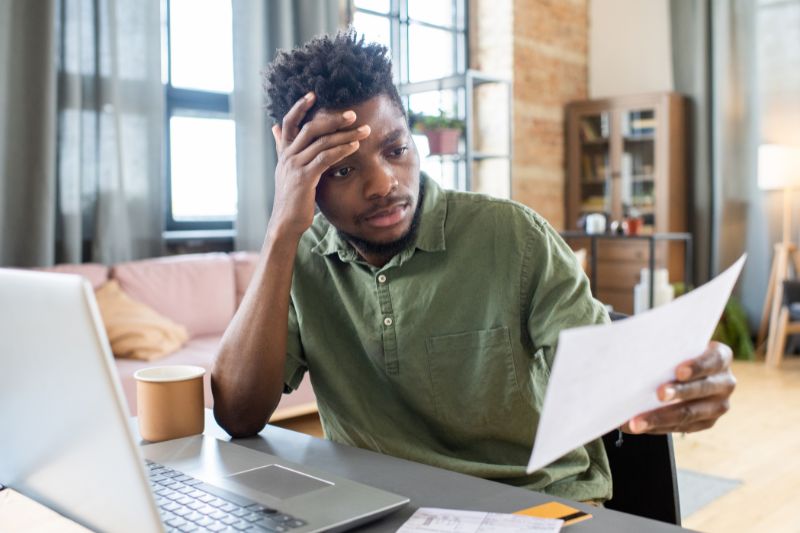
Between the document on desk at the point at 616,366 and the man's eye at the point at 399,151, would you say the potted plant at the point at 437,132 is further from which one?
the document on desk at the point at 616,366

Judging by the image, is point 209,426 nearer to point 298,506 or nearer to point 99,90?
point 298,506

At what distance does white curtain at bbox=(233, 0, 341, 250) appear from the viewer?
425 centimetres

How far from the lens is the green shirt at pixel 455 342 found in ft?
3.66

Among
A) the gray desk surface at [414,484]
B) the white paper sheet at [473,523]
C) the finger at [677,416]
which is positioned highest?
the finger at [677,416]

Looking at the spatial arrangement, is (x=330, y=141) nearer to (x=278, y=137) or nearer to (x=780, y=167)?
(x=278, y=137)

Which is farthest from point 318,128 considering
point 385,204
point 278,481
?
point 278,481

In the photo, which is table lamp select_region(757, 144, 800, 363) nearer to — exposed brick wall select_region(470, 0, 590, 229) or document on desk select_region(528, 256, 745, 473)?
exposed brick wall select_region(470, 0, 590, 229)

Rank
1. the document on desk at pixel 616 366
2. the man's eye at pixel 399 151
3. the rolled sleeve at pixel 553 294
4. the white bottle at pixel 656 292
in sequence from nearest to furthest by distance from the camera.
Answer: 1. the document on desk at pixel 616 366
2. the rolled sleeve at pixel 553 294
3. the man's eye at pixel 399 151
4. the white bottle at pixel 656 292

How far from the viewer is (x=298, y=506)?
0.79 metres

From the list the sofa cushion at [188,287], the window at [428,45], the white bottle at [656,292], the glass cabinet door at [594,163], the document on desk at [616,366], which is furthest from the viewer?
the glass cabinet door at [594,163]

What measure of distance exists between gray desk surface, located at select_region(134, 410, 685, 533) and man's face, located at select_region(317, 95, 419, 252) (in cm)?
31

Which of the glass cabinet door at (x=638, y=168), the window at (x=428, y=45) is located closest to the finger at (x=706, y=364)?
the window at (x=428, y=45)

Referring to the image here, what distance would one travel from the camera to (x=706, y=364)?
774mm

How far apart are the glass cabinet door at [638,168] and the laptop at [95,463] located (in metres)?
5.50
